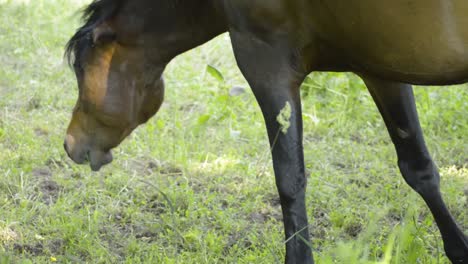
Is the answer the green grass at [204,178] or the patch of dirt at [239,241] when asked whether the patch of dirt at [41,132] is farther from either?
the patch of dirt at [239,241]

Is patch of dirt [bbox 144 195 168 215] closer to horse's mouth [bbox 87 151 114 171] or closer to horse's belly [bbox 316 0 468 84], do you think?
horse's mouth [bbox 87 151 114 171]

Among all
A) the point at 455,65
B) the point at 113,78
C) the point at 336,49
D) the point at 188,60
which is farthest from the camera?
the point at 188,60

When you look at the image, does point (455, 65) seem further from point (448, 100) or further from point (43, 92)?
point (43, 92)

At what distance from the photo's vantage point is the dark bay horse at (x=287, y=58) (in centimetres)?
287

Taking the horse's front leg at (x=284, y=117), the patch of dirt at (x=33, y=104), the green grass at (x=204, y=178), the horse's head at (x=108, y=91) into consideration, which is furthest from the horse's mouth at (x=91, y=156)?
the patch of dirt at (x=33, y=104)

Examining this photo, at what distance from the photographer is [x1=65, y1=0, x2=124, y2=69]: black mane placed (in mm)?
3674

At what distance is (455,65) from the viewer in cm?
280

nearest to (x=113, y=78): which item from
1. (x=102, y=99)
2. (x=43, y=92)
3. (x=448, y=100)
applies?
(x=102, y=99)

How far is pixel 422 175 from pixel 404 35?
41.9 inches

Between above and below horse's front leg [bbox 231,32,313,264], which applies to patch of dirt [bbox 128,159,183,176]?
below

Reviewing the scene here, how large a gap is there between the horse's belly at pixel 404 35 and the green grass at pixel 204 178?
0.59 meters

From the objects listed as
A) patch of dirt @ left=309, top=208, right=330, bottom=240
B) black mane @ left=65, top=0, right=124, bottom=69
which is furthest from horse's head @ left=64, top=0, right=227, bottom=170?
patch of dirt @ left=309, top=208, right=330, bottom=240

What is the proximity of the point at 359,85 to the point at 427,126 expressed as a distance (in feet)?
2.03

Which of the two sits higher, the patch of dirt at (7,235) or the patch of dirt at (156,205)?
the patch of dirt at (156,205)
